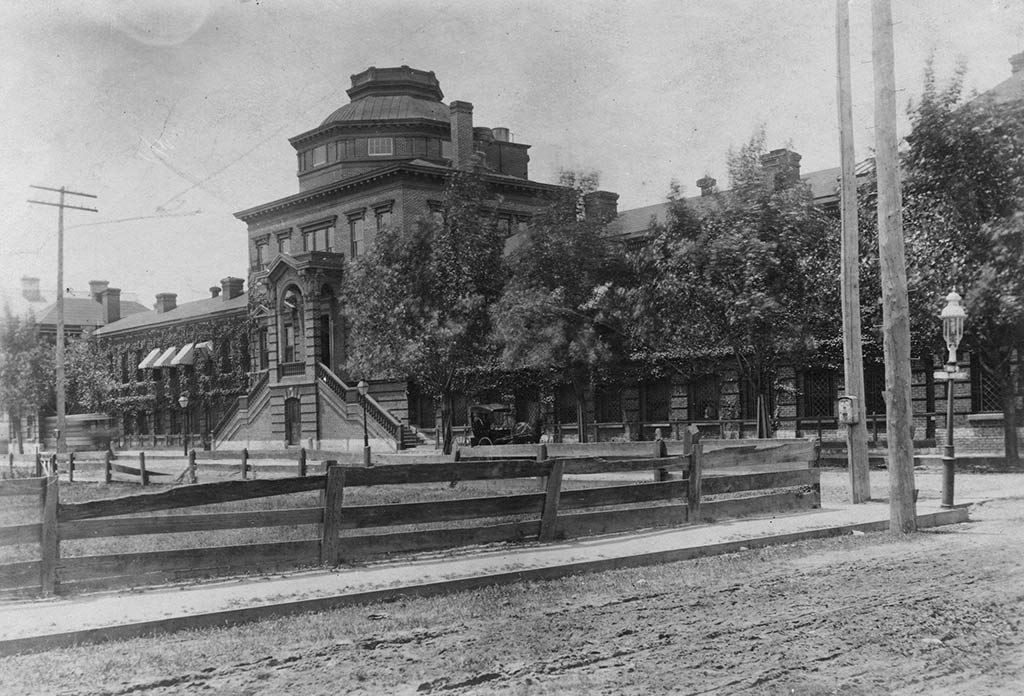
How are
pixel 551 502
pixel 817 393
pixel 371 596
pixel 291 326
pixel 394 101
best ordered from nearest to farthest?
pixel 371 596 → pixel 551 502 → pixel 817 393 → pixel 394 101 → pixel 291 326

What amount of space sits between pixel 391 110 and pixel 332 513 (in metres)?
41.4

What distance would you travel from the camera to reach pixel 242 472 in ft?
94.4

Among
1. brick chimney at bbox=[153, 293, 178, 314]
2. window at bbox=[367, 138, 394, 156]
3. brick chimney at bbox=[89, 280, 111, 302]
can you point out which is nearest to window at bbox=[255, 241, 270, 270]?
window at bbox=[367, 138, 394, 156]

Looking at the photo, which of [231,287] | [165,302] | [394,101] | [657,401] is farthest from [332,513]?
[165,302]

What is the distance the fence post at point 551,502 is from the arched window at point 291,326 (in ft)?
127

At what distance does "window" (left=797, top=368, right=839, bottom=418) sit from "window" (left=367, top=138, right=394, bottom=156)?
24.7 meters

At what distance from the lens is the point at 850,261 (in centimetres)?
1577

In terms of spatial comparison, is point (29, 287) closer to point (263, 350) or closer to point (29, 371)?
point (29, 371)

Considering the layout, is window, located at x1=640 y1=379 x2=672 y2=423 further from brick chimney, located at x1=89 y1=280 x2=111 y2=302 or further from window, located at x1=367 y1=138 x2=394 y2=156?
brick chimney, located at x1=89 y1=280 x2=111 y2=302

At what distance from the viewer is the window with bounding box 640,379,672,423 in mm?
39000

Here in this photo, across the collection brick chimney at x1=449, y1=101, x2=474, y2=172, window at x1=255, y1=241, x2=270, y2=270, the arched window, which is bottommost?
the arched window

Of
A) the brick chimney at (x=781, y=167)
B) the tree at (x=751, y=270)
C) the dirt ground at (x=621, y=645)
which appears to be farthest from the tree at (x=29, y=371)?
the dirt ground at (x=621, y=645)

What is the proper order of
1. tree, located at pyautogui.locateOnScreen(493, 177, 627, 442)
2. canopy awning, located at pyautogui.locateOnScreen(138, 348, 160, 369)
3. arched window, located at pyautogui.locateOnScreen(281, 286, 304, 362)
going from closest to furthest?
1. tree, located at pyautogui.locateOnScreen(493, 177, 627, 442)
2. arched window, located at pyautogui.locateOnScreen(281, 286, 304, 362)
3. canopy awning, located at pyautogui.locateOnScreen(138, 348, 160, 369)

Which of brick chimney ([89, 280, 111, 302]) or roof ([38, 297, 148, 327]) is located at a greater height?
brick chimney ([89, 280, 111, 302])
